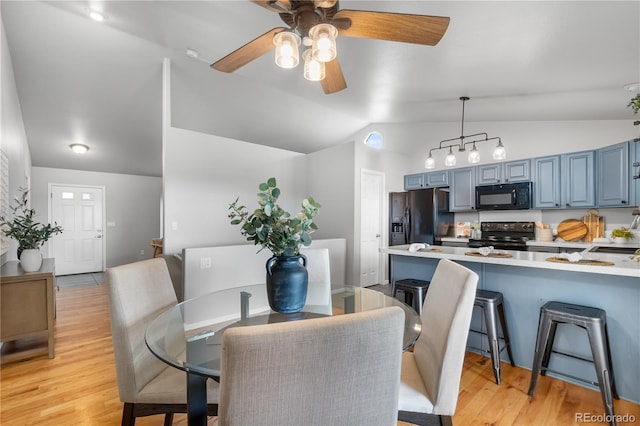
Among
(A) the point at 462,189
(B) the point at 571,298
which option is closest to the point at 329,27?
(B) the point at 571,298

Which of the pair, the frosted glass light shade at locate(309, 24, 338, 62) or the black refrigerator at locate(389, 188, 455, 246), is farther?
the black refrigerator at locate(389, 188, 455, 246)

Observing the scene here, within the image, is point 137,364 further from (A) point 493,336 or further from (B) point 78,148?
(B) point 78,148

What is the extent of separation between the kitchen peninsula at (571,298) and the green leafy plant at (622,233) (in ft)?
5.31

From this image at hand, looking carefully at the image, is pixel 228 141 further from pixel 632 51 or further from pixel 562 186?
pixel 562 186

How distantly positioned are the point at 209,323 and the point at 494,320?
1.93 metres

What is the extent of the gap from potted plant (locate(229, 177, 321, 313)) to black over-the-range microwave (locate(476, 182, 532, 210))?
12.5 feet

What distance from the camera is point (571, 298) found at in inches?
78.8

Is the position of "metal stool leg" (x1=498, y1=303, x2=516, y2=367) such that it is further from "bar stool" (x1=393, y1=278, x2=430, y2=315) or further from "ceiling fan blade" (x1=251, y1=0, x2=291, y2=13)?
"ceiling fan blade" (x1=251, y1=0, x2=291, y2=13)

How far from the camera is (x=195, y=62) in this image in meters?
3.67

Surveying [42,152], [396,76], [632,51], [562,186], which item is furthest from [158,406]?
[42,152]

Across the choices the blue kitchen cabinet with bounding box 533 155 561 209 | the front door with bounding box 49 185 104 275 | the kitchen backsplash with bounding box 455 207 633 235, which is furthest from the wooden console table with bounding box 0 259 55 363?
the blue kitchen cabinet with bounding box 533 155 561 209

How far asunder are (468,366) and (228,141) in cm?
403

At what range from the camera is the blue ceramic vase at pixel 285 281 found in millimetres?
1341

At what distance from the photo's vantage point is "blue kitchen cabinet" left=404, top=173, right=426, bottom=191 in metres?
5.15
